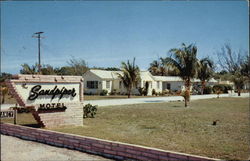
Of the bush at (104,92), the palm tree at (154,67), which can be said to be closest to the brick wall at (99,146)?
the bush at (104,92)

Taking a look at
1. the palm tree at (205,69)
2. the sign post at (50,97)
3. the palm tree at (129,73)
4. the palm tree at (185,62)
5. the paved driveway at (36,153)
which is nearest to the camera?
the paved driveway at (36,153)

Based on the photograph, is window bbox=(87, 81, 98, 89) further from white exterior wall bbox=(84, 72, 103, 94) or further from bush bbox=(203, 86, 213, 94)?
bush bbox=(203, 86, 213, 94)

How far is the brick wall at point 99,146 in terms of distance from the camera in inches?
199

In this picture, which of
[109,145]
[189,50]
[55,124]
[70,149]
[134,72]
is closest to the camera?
[109,145]

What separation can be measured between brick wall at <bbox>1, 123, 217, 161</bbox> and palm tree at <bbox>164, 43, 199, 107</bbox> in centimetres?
1609

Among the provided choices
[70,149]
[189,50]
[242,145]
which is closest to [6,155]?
[70,149]

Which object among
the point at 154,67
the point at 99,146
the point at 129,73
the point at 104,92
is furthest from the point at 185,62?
the point at 154,67

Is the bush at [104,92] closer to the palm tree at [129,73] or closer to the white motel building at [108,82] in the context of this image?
the white motel building at [108,82]

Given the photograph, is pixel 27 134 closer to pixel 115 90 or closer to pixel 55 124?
pixel 55 124

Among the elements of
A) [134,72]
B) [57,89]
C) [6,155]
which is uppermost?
[134,72]

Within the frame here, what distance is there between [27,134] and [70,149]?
204 centimetres

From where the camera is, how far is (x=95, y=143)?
241 inches

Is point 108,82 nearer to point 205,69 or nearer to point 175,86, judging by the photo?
point 175,86

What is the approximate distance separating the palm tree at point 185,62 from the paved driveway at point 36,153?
16.6m
